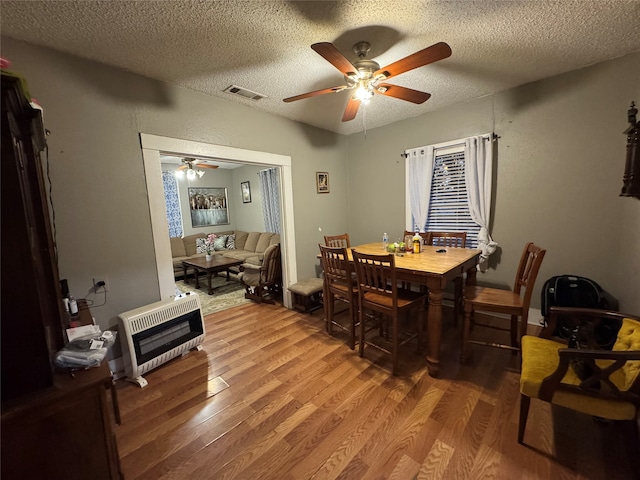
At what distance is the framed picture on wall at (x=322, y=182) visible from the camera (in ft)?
12.6

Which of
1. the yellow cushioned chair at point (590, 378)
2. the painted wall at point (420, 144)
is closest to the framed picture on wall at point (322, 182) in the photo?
the painted wall at point (420, 144)

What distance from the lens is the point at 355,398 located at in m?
1.82

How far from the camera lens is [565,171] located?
2520mm

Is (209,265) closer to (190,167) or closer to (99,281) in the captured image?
(190,167)

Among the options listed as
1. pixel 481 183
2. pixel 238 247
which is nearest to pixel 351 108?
pixel 481 183

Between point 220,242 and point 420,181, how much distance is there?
463cm

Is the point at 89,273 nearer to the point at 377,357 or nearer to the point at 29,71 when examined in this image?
the point at 29,71

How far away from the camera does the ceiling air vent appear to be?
2494 mm

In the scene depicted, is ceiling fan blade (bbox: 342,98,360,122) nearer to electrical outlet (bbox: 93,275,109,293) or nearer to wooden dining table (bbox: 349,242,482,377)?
wooden dining table (bbox: 349,242,482,377)

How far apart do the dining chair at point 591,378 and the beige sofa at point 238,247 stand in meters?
4.11

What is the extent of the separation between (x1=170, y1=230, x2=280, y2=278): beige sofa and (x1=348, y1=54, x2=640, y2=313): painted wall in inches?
→ 143

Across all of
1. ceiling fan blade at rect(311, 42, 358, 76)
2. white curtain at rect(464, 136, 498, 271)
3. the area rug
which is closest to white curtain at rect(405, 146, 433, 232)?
white curtain at rect(464, 136, 498, 271)

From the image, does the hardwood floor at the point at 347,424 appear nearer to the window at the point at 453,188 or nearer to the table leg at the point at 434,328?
the table leg at the point at 434,328

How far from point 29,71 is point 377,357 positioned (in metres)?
3.42
